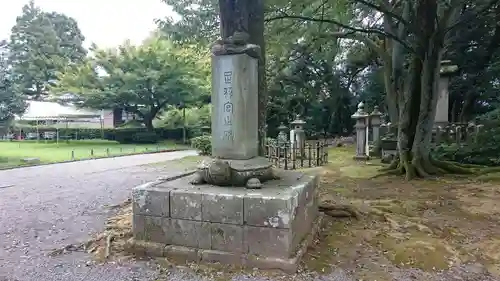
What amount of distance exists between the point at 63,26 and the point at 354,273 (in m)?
42.4

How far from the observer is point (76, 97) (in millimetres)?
24406

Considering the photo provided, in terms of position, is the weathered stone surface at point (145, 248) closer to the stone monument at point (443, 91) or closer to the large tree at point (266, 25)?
the large tree at point (266, 25)

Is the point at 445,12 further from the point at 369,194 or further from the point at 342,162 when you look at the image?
the point at 342,162

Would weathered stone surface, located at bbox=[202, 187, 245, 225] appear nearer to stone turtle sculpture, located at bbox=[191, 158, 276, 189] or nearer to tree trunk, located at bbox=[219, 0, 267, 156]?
stone turtle sculpture, located at bbox=[191, 158, 276, 189]

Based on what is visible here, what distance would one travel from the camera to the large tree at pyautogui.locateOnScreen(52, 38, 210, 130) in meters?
22.1

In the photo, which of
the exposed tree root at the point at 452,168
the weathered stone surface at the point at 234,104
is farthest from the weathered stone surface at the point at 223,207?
the exposed tree root at the point at 452,168

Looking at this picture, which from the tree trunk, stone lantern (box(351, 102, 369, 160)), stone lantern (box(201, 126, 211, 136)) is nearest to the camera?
the tree trunk

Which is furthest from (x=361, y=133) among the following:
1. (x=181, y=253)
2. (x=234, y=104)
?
(x=181, y=253)

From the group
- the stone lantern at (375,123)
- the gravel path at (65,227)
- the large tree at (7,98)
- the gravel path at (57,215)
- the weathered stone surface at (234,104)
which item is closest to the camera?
the gravel path at (65,227)

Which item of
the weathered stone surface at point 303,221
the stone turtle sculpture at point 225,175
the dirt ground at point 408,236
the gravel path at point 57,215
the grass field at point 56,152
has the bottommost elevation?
the gravel path at point 57,215

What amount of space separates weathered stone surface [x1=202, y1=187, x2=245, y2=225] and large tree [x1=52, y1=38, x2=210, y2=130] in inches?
740

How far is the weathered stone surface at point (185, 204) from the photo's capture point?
380 centimetres

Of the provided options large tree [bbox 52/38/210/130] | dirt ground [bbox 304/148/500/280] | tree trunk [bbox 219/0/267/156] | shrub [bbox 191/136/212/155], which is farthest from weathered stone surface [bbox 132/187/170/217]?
large tree [bbox 52/38/210/130]

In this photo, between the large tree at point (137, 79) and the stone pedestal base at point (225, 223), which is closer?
the stone pedestal base at point (225, 223)
